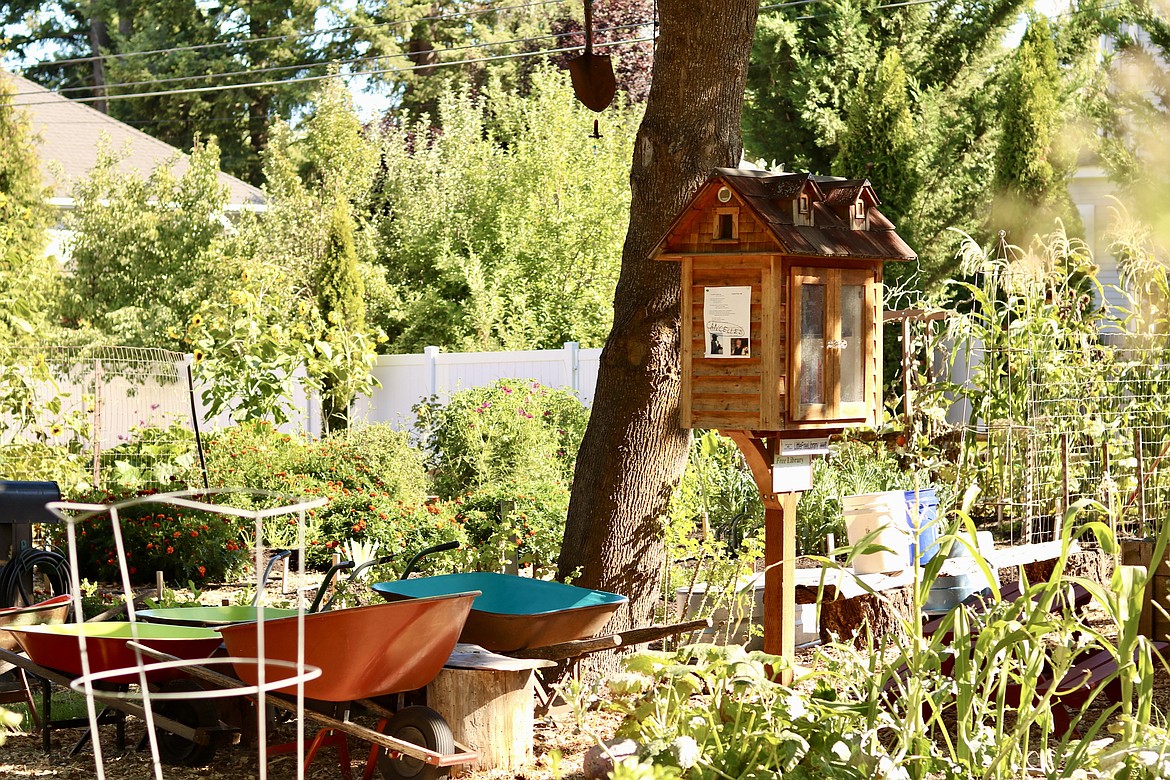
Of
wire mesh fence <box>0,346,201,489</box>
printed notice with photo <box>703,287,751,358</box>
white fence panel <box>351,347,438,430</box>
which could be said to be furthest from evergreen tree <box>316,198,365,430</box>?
printed notice with photo <box>703,287,751,358</box>

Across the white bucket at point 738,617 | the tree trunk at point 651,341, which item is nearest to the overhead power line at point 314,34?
the tree trunk at point 651,341

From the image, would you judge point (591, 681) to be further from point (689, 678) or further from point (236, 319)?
point (236, 319)

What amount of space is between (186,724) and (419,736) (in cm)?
93

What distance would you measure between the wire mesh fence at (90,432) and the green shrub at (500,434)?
6.58 feet

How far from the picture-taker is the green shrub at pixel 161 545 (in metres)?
7.47

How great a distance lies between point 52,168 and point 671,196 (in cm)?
1371

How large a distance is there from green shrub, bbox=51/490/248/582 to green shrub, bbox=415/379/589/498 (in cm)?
219

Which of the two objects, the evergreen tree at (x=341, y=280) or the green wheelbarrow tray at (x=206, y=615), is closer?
the green wheelbarrow tray at (x=206, y=615)

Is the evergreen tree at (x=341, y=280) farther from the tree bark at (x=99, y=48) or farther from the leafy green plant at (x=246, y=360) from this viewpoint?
the tree bark at (x=99, y=48)

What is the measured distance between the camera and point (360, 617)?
3.23 m

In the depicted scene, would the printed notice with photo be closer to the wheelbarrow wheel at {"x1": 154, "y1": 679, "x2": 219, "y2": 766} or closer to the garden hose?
the wheelbarrow wheel at {"x1": 154, "y1": 679, "x2": 219, "y2": 766}

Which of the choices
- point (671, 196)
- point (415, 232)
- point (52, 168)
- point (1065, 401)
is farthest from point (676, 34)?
point (52, 168)

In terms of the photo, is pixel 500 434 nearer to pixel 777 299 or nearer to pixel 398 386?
pixel 398 386

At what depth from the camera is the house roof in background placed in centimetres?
1816
